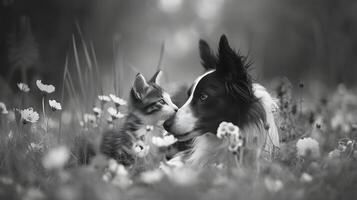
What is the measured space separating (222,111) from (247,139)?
0.34 meters

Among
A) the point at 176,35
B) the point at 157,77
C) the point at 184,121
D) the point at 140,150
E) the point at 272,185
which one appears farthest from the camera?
→ the point at 176,35

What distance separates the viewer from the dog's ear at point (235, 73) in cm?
394

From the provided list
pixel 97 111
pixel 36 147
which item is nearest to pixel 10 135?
pixel 36 147

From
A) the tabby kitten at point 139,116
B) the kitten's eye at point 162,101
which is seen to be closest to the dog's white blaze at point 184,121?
the tabby kitten at point 139,116

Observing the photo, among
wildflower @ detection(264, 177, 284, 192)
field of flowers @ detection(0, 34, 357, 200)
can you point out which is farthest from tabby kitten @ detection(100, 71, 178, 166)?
wildflower @ detection(264, 177, 284, 192)

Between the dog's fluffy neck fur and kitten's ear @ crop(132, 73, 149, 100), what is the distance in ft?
2.28

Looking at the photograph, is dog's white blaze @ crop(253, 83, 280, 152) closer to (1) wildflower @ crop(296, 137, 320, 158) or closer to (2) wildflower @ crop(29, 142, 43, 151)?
(1) wildflower @ crop(296, 137, 320, 158)

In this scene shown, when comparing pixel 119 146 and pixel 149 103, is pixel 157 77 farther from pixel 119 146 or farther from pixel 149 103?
pixel 119 146

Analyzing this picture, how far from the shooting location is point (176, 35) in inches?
506

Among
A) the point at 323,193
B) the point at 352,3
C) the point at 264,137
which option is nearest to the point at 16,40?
the point at 264,137

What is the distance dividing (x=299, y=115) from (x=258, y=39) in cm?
542

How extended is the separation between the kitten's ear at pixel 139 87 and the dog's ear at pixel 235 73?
798mm

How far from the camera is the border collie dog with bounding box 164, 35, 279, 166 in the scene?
3.99 m

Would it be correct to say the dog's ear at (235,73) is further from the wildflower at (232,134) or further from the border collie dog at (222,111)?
the wildflower at (232,134)
